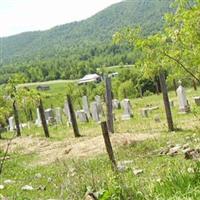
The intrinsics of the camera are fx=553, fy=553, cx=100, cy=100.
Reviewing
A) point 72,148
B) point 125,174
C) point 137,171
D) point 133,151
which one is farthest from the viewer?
point 72,148

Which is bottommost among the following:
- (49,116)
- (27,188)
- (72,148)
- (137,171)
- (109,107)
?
(49,116)

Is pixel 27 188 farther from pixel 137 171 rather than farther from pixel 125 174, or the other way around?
pixel 125 174

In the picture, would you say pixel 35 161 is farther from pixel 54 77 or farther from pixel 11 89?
pixel 54 77

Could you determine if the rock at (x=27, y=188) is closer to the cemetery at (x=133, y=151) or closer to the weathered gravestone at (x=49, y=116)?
the cemetery at (x=133, y=151)

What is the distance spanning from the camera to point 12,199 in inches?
512

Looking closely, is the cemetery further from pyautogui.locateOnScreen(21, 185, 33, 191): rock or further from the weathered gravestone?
the weathered gravestone

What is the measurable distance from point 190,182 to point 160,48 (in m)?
3.81

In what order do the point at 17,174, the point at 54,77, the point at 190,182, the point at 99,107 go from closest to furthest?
the point at 190,182, the point at 17,174, the point at 99,107, the point at 54,77

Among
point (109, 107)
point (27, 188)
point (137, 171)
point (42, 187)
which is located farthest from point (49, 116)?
point (137, 171)

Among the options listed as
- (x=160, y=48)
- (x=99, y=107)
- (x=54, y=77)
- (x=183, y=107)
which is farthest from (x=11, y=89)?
(x=54, y=77)

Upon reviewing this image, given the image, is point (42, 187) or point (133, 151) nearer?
point (42, 187)

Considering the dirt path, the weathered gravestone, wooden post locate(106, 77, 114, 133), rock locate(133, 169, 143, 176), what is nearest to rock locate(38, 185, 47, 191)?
rock locate(133, 169, 143, 176)

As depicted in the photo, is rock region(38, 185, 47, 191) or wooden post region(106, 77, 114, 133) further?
wooden post region(106, 77, 114, 133)

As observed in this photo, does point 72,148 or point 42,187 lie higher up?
point 42,187
